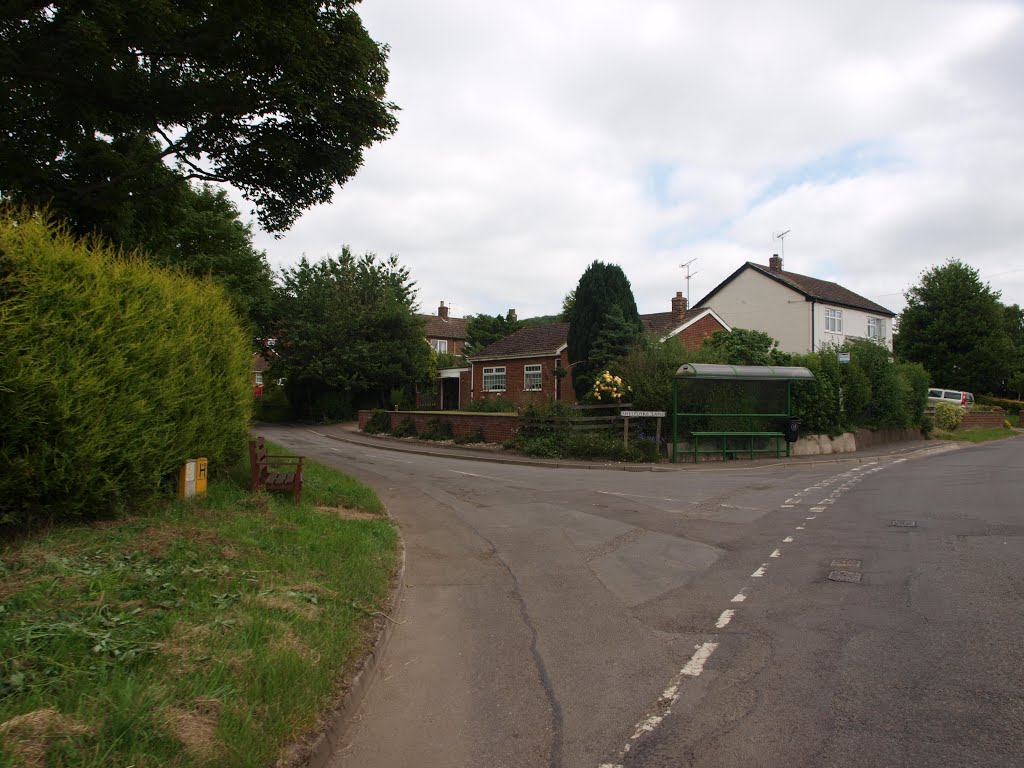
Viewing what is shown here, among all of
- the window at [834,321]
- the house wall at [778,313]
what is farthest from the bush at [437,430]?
the window at [834,321]

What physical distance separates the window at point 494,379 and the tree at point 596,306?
1017 centimetres

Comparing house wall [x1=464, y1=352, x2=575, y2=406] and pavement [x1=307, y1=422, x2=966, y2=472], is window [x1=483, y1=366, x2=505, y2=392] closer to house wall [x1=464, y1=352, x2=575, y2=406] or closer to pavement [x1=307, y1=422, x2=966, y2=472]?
house wall [x1=464, y1=352, x2=575, y2=406]

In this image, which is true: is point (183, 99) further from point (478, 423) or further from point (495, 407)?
point (495, 407)

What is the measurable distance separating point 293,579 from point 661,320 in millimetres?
37249

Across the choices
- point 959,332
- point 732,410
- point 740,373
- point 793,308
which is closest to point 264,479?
point 740,373

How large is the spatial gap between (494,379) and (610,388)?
1810cm

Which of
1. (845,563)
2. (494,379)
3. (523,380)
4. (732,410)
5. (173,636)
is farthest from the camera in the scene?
(494,379)

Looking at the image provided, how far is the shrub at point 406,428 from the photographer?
29.5 m

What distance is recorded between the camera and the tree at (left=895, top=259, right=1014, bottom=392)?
4847 centimetres

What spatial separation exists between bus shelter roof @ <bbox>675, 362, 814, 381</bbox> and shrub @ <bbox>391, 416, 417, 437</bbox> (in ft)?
43.3

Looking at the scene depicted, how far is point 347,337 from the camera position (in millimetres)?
40156

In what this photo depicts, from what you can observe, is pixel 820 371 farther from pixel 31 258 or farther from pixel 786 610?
pixel 31 258

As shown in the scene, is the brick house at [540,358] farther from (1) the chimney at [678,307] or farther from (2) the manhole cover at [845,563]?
(2) the manhole cover at [845,563]

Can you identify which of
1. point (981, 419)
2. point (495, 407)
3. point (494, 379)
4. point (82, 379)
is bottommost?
point (981, 419)
